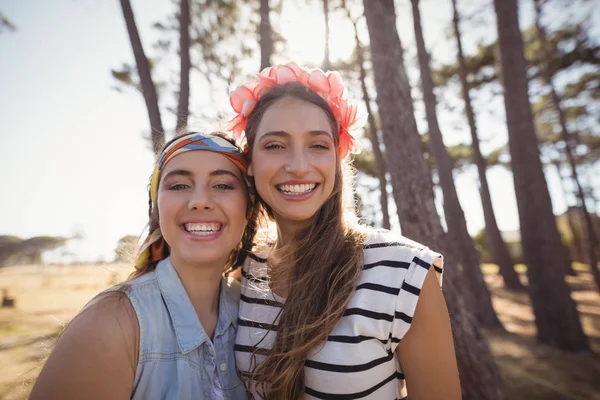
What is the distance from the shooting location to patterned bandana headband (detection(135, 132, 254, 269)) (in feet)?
6.28

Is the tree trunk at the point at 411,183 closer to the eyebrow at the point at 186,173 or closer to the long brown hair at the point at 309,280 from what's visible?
the long brown hair at the point at 309,280

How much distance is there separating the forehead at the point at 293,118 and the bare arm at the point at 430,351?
3.26ft

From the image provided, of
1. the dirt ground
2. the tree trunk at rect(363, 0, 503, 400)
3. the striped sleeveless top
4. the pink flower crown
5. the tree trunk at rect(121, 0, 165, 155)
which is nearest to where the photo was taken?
the striped sleeveless top

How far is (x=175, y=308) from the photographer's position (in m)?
1.75

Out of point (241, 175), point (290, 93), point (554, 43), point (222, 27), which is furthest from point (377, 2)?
point (554, 43)

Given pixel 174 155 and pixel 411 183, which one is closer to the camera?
pixel 174 155

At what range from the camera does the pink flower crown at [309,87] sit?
2121 mm

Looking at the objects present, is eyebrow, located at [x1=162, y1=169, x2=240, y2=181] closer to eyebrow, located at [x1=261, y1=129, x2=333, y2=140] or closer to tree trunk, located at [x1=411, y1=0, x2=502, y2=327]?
eyebrow, located at [x1=261, y1=129, x2=333, y2=140]

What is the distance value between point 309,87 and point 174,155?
0.91m

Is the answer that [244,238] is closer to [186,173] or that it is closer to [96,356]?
[186,173]

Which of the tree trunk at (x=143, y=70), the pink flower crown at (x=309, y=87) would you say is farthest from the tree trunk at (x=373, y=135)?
the pink flower crown at (x=309, y=87)

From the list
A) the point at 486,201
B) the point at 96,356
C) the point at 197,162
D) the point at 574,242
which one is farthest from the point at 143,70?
the point at 574,242

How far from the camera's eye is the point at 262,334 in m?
1.82

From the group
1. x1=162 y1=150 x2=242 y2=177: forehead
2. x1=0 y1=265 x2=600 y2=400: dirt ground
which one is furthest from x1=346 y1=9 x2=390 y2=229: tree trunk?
x1=162 y1=150 x2=242 y2=177: forehead
